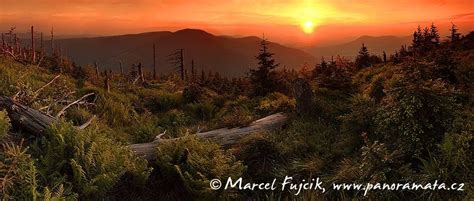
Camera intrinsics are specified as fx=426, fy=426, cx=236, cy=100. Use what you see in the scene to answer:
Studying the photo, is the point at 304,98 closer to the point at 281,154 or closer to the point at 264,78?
the point at 281,154

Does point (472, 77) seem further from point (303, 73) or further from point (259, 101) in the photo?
point (303, 73)

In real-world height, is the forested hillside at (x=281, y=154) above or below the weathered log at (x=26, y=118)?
below

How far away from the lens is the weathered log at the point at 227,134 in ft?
30.3

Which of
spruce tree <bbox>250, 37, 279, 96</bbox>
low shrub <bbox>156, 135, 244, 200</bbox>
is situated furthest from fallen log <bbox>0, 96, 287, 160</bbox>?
spruce tree <bbox>250, 37, 279, 96</bbox>

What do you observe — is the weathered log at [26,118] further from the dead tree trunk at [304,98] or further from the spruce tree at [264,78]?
the spruce tree at [264,78]

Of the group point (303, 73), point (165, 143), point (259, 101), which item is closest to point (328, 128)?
point (165, 143)

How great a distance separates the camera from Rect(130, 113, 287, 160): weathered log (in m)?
9.23

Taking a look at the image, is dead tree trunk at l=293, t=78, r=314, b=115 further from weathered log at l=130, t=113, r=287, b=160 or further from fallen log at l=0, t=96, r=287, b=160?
fallen log at l=0, t=96, r=287, b=160

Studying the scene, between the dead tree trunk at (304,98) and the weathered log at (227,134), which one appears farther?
the dead tree trunk at (304,98)

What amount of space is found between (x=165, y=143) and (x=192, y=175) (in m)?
1.28

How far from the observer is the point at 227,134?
36.6 feet

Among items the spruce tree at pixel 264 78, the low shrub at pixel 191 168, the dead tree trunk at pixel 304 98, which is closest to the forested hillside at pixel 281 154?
the low shrub at pixel 191 168

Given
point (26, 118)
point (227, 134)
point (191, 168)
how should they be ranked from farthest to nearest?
point (227, 134) → point (26, 118) → point (191, 168)

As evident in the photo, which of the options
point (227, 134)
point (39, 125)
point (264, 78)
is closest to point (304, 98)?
point (227, 134)
